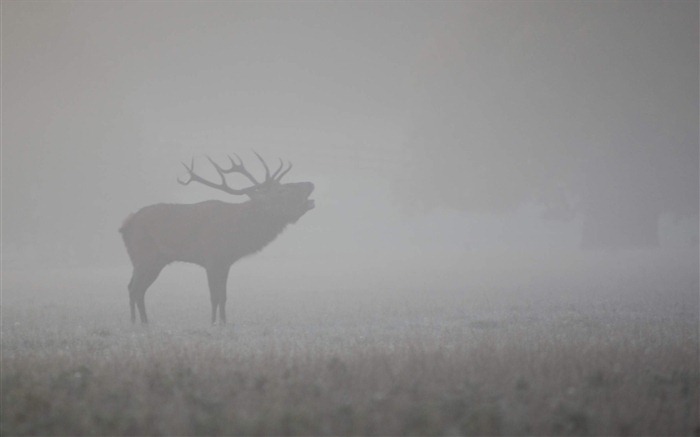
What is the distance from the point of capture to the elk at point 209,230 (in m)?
12.7

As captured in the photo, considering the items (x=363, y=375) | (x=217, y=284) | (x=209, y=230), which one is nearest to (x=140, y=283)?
(x=217, y=284)

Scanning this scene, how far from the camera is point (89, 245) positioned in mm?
46062

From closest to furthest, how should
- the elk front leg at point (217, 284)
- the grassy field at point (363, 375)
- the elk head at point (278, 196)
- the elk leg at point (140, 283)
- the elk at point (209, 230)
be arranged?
the grassy field at point (363, 375) < the elk front leg at point (217, 284) < the elk leg at point (140, 283) < the elk at point (209, 230) < the elk head at point (278, 196)

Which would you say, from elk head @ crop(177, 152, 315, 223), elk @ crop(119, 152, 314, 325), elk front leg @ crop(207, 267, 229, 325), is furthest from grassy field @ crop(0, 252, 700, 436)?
elk head @ crop(177, 152, 315, 223)

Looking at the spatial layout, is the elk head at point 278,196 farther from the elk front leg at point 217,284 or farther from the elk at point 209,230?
the elk front leg at point 217,284

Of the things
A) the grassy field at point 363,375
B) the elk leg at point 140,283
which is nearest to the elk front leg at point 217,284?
the grassy field at point 363,375

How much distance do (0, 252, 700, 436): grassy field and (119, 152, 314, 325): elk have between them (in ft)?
4.04

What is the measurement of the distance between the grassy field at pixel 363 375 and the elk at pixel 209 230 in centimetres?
123

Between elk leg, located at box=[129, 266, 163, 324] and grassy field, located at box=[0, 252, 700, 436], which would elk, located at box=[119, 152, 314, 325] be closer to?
elk leg, located at box=[129, 266, 163, 324]

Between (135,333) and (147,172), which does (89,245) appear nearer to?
(147,172)

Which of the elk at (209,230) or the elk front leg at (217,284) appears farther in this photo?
the elk at (209,230)

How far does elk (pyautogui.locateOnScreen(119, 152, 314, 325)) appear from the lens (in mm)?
12680

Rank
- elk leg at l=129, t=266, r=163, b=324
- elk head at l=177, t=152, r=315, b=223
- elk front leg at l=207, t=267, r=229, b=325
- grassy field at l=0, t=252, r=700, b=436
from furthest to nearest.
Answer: elk head at l=177, t=152, r=315, b=223
elk leg at l=129, t=266, r=163, b=324
elk front leg at l=207, t=267, r=229, b=325
grassy field at l=0, t=252, r=700, b=436

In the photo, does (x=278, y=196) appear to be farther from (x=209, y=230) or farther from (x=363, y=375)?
(x=363, y=375)
